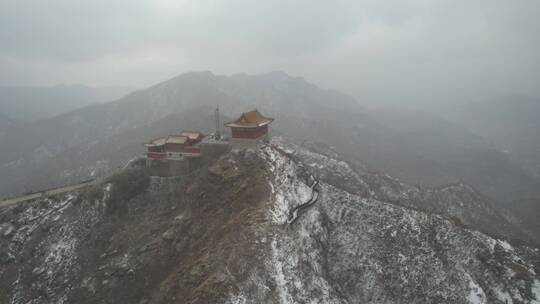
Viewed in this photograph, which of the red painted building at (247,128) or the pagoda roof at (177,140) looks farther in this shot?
the pagoda roof at (177,140)

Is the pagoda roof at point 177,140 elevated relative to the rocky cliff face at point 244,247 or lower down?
elevated

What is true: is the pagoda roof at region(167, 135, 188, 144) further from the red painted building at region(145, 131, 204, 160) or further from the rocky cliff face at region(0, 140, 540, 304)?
the rocky cliff face at region(0, 140, 540, 304)

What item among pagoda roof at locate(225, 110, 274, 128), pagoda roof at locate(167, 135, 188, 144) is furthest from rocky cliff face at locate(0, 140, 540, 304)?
pagoda roof at locate(167, 135, 188, 144)

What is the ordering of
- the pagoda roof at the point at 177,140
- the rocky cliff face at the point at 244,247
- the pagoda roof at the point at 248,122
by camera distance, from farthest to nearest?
the pagoda roof at the point at 177,140, the pagoda roof at the point at 248,122, the rocky cliff face at the point at 244,247

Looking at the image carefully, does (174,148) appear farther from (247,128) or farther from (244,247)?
(244,247)

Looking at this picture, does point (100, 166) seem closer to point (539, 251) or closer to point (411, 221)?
point (411, 221)

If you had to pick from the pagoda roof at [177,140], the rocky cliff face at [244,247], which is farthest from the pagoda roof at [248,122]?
the pagoda roof at [177,140]

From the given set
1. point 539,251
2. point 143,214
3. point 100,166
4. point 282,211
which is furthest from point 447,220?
point 100,166

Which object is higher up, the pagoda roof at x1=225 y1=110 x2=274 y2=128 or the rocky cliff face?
the pagoda roof at x1=225 y1=110 x2=274 y2=128

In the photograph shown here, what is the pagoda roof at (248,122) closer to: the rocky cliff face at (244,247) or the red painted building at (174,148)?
the rocky cliff face at (244,247)
